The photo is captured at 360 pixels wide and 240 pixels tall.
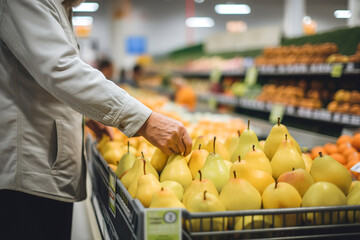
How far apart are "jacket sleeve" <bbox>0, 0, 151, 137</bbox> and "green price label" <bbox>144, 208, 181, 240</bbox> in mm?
389

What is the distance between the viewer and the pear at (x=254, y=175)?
116 centimetres

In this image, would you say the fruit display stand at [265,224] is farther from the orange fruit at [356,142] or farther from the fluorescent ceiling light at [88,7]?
the fluorescent ceiling light at [88,7]

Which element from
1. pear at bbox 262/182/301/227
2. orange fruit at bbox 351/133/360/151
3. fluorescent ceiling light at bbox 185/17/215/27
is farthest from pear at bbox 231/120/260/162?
fluorescent ceiling light at bbox 185/17/215/27

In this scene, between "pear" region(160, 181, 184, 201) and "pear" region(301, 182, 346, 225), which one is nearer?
"pear" region(301, 182, 346, 225)

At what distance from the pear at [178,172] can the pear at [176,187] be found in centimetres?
6

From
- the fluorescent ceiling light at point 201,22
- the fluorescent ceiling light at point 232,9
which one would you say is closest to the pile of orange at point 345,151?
the fluorescent ceiling light at point 232,9

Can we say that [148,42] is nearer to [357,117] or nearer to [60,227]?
[357,117]

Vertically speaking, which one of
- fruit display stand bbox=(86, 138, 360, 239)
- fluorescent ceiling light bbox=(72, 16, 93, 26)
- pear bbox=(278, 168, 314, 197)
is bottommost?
fruit display stand bbox=(86, 138, 360, 239)

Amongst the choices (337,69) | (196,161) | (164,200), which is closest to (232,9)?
(337,69)

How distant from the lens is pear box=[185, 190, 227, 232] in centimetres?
94

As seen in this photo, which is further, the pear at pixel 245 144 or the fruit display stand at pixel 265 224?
the pear at pixel 245 144

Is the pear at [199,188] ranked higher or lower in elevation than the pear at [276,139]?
lower

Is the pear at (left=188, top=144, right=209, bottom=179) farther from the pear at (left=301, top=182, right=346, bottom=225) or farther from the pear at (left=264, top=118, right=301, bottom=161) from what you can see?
the pear at (left=301, top=182, right=346, bottom=225)

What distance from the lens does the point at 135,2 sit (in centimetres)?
1449
